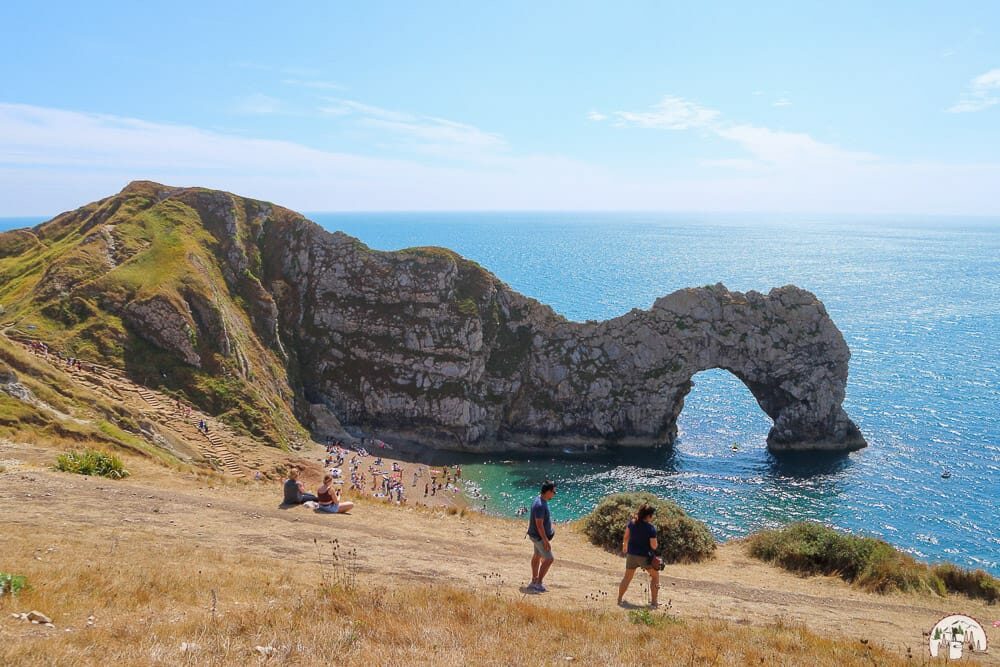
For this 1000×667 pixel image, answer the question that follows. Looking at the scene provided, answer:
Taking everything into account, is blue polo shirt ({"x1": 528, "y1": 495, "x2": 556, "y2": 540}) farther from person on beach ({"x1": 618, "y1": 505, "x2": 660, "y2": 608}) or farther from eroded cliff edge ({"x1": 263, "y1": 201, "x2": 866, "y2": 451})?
eroded cliff edge ({"x1": 263, "y1": 201, "x2": 866, "y2": 451})

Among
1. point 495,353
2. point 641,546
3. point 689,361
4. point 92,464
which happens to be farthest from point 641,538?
point 689,361

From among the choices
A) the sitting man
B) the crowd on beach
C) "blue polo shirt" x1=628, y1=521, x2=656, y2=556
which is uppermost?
"blue polo shirt" x1=628, y1=521, x2=656, y2=556

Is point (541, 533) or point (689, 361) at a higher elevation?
point (541, 533)

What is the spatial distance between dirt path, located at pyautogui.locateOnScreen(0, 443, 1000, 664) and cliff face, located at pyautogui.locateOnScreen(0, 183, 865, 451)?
1818 inches

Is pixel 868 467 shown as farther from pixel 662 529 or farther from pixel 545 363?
pixel 662 529

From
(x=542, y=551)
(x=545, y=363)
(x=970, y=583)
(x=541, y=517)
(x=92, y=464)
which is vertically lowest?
(x=545, y=363)

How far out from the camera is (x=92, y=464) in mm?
25719

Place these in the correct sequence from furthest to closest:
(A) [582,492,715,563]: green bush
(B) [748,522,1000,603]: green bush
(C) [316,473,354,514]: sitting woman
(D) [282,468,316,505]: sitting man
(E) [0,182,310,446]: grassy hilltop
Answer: (E) [0,182,310,446]: grassy hilltop, (D) [282,468,316,505]: sitting man, (A) [582,492,715,563]: green bush, (C) [316,473,354,514]: sitting woman, (B) [748,522,1000,603]: green bush

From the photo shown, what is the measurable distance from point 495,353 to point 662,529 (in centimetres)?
5140

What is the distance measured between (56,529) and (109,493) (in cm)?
470

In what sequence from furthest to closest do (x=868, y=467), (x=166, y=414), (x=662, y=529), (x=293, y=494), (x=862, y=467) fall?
(x=862, y=467)
(x=868, y=467)
(x=166, y=414)
(x=662, y=529)
(x=293, y=494)

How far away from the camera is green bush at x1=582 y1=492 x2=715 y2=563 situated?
→ 941 inches

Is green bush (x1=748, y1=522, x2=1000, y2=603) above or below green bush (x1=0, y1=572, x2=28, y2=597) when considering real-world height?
below

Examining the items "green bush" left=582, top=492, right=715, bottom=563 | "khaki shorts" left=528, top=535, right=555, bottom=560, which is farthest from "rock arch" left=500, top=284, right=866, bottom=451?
"khaki shorts" left=528, top=535, right=555, bottom=560
